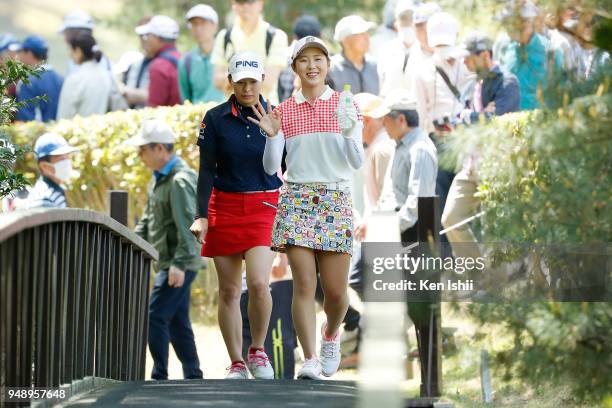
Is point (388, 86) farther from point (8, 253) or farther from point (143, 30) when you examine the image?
point (8, 253)

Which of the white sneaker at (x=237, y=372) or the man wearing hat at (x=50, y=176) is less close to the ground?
the man wearing hat at (x=50, y=176)

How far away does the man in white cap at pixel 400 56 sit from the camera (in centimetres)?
1249

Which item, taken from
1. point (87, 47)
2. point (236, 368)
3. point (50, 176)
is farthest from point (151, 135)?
point (87, 47)

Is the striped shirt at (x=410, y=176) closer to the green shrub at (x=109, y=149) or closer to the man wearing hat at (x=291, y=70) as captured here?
the man wearing hat at (x=291, y=70)

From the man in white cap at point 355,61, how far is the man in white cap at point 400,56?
93 mm

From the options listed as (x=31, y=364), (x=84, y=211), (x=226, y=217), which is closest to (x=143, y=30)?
(x=226, y=217)

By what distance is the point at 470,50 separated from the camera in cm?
1067

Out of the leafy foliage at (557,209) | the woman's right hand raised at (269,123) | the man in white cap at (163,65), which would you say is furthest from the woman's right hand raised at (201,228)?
the man in white cap at (163,65)

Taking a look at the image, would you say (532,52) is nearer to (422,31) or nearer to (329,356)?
(329,356)

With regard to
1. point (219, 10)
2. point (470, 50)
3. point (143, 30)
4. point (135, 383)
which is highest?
point (219, 10)

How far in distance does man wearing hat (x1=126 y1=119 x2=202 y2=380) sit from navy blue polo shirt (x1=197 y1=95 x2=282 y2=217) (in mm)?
1870

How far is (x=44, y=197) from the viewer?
10.5 metres

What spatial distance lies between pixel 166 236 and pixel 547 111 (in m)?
4.13

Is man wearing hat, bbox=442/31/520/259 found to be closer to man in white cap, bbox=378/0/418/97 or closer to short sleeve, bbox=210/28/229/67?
man in white cap, bbox=378/0/418/97
